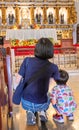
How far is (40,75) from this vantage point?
3.36 m

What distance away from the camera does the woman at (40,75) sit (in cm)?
333

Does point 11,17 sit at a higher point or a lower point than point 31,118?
higher

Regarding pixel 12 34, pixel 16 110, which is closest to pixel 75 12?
pixel 12 34

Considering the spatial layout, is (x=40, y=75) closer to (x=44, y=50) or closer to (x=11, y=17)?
(x=44, y=50)

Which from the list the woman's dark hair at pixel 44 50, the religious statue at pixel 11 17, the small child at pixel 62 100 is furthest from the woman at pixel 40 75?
the religious statue at pixel 11 17

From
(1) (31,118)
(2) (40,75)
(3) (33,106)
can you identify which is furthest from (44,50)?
(1) (31,118)

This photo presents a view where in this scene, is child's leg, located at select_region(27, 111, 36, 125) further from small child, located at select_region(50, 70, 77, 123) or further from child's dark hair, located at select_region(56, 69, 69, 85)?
child's dark hair, located at select_region(56, 69, 69, 85)

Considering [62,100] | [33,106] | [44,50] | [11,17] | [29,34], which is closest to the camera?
[44,50]

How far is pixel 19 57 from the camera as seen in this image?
10234 mm

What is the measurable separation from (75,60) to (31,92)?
774 cm

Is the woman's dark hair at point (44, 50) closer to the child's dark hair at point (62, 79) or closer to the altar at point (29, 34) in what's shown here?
the child's dark hair at point (62, 79)

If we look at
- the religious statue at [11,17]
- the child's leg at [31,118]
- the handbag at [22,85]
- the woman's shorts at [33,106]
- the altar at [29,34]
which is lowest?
the child's leg at [31,118]

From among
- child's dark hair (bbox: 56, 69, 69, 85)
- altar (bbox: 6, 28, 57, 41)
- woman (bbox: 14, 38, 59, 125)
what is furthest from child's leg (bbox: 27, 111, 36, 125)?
altar (bbox: 6, 28, 57, 41)

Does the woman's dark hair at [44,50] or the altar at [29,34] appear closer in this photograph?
the woman's dark hair at [44,50]
